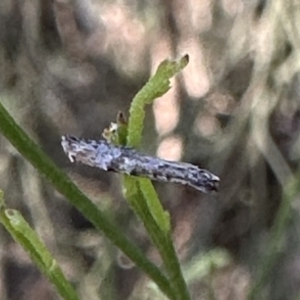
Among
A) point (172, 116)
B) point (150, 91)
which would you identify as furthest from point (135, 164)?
point (172, 116)

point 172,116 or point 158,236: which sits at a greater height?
point 172,116

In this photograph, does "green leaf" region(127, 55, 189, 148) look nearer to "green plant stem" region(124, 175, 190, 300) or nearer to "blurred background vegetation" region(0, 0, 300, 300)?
"green plant stem" region(124, 175, 190, 300)

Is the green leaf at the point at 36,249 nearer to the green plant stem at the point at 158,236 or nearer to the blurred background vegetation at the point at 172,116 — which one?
the green plant stem at the point at 158,236

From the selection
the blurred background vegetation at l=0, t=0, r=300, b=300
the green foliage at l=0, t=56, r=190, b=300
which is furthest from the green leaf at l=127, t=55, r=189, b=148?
the blurred background vegetation at l=0, t=0, r=300, b=300

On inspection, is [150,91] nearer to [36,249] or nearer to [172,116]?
[36,249]

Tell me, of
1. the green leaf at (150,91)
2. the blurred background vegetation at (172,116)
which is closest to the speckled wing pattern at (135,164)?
the green leaf at (150,91)

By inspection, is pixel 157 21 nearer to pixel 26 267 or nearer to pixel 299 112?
pixel 299 112
